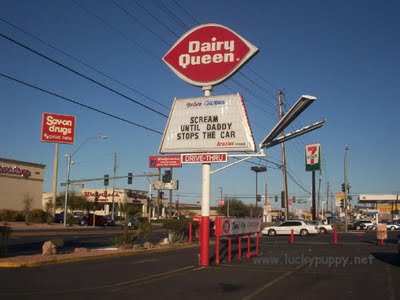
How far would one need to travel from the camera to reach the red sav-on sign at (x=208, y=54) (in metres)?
16.9

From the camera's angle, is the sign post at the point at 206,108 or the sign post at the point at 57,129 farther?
the sign post at the point at 57,129

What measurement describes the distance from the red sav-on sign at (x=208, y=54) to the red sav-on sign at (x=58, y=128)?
1655 inches

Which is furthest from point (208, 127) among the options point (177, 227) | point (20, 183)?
point (20, 183)

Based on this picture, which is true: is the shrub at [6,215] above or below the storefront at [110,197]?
below

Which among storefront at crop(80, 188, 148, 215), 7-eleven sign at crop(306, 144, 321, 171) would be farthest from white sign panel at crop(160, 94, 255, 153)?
storefront at crop(80, 188, 148, 215)

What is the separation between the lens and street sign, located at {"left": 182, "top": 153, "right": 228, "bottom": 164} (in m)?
16.3

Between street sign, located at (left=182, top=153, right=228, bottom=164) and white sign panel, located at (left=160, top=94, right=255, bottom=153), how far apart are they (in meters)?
0.17

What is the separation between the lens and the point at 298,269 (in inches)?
617

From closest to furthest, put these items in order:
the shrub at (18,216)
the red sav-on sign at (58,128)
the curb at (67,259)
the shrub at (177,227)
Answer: the curb at (67,259) < the shrub at (177,227) < the red sav-on sign at (58,128) < the shrub at (18,216)

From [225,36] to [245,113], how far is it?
2.90 meters

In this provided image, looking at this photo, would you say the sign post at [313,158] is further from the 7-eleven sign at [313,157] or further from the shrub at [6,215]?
the shrub at [6,215]

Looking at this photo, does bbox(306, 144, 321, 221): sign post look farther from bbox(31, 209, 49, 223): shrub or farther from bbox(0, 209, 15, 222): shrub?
bbox(0, 209, 15, 222): shrub

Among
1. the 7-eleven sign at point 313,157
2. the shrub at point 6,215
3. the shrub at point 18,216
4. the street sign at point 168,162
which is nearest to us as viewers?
the shrub at point 6,215

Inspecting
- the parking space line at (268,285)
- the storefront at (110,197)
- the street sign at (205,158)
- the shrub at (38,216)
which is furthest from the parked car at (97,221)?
the parking space line at (268,285)
